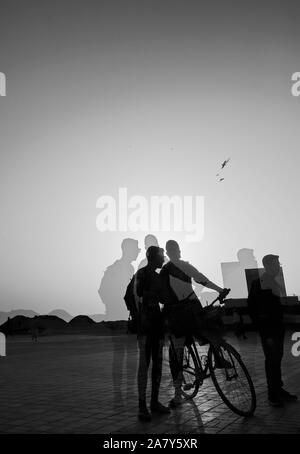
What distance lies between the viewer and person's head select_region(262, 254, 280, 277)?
22.2 ft

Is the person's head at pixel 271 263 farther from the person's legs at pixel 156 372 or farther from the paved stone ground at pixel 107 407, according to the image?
the person's legs at pixel 156 372

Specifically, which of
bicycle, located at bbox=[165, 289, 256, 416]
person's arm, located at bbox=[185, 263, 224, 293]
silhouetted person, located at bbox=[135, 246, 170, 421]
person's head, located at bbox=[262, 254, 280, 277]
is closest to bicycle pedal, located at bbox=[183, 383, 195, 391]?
bicycle, located at bbox=[165, 289, 256, 416]

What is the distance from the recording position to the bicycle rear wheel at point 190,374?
6160 mm

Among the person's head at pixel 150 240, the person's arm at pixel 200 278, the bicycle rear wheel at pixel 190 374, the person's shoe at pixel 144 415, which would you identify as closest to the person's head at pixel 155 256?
the person's arm at pixel 200 278

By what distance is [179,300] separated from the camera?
20.8 ft

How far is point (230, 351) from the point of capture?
562cm

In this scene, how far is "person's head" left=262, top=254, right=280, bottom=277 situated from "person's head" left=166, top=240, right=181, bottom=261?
1.18 meters

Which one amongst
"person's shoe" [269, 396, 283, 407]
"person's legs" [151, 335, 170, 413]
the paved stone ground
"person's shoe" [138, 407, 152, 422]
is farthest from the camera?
"person's shoe" [269, 396, 283, 407]

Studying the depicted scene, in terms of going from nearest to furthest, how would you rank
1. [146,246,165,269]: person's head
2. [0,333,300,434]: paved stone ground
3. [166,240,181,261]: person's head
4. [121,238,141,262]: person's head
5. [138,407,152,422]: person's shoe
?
1. [0,333,300,434]: paved stone ground
2. [138,407,152,422]: person's shoe
3. [146,246,165,269]: person's head
4. [166,240,181,261]: person's head
5. [121,238,141,262]: person's head

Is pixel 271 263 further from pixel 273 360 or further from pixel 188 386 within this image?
pixel 188 386

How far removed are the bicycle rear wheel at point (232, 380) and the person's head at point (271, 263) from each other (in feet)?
5.05

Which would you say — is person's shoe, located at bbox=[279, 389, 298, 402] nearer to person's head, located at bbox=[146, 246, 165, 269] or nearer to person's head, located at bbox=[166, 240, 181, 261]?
person's head, located at bbox=[166, 240, 181, 261]

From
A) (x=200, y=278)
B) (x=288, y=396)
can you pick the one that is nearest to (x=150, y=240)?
(x=200, y=278)
